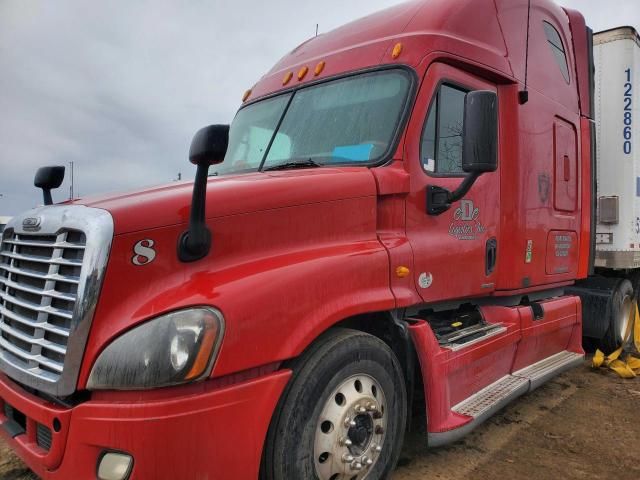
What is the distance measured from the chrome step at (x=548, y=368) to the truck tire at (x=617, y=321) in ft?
4.78

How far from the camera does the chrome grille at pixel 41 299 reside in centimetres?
214

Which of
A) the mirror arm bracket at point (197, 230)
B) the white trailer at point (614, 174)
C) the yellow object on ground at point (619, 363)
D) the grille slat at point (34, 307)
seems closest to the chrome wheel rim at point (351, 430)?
the mirror arm bracket at point (197, 230)

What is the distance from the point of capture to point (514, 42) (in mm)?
4113

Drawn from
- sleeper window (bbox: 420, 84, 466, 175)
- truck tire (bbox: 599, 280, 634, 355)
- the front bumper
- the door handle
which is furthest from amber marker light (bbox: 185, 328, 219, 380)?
truck tire (bbox: 599, 280, 634, 355)

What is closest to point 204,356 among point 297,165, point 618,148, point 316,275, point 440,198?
point 316,275

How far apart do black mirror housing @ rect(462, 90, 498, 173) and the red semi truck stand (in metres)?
0.01

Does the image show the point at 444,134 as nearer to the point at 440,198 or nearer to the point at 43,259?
the point at 440,198

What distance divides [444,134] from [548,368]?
7.61 ft

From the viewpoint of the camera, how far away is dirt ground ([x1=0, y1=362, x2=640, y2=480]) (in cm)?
320

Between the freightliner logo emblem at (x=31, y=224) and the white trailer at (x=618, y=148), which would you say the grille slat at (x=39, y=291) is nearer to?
the freightliner logo emblem at (x=31, y=224)

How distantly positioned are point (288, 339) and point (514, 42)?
10.7 ft

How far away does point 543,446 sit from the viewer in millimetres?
3617

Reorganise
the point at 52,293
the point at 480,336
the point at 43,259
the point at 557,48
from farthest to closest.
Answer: the point at 557,48
the point at 480,336
the point at 43,259
the point at 52,293

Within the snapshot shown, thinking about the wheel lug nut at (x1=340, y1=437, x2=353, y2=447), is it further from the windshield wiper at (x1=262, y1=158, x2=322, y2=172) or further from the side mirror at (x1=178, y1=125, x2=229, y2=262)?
the windshield wiper at (x1=262, y1=158, x2=322, y2=172)
